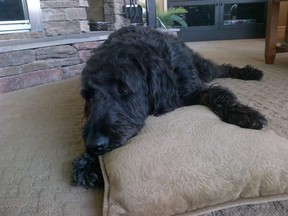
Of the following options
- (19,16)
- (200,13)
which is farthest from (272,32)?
(200,13)

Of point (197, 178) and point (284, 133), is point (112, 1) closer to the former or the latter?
point (284, 133)

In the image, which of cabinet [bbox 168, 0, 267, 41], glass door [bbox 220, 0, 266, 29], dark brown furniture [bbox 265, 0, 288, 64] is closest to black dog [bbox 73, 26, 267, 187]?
dark brown furniture [bbox 265, 0, 288, 64]

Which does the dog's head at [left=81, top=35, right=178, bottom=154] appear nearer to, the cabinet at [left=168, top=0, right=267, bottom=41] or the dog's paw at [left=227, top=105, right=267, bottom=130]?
the dog's paw at [left=227, top=105, right=267, bottom=130]

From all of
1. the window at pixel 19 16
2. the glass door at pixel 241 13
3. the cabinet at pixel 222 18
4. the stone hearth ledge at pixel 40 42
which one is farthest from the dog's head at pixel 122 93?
the glass door at pixel 241 13

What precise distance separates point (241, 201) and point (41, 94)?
1699 millimetres

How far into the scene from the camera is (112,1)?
3.21 metres

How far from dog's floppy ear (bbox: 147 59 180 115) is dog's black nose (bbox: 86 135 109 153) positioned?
11.5 inches

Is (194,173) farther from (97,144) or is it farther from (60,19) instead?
(60,19)

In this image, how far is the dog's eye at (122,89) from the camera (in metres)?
1.00

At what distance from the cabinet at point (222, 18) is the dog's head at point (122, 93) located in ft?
13.3

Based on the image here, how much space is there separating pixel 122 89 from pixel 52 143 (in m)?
0.44

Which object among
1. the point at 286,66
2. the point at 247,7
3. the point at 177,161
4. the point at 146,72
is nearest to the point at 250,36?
the point at 247,7

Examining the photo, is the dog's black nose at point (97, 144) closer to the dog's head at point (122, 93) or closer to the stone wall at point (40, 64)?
the dog's head at point (122, 93)

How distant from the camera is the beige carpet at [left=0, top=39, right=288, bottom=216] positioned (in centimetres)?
80
